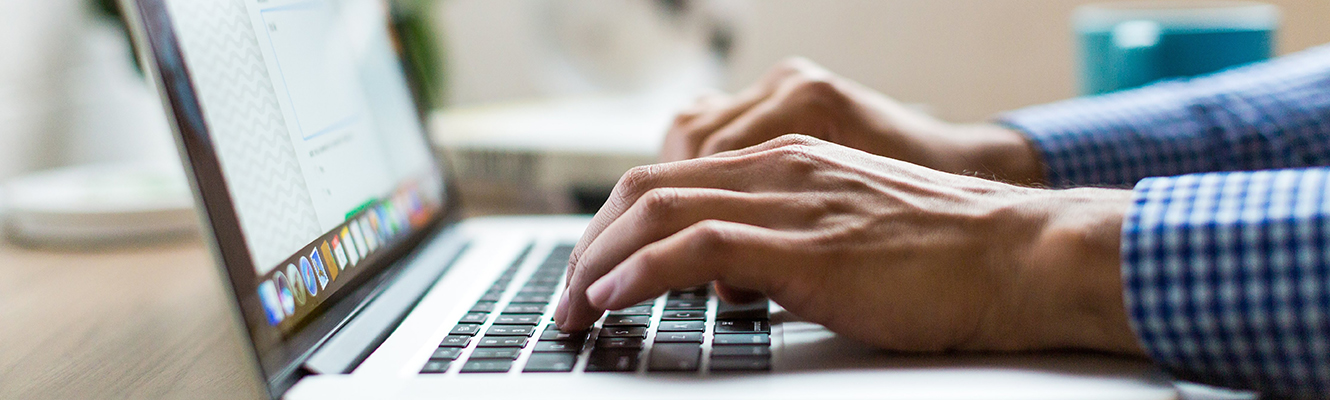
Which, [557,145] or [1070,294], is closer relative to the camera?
[1070,294]

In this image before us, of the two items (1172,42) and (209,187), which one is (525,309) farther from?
(1172,42)

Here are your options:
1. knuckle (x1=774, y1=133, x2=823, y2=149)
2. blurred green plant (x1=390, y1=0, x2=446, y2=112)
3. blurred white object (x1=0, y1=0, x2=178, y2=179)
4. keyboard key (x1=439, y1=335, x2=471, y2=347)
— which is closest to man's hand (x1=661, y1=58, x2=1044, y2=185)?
knuckle (x1=774, y1=133, x2=823, y2=149)

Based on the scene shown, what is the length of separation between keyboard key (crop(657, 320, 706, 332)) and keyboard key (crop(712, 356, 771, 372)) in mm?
40

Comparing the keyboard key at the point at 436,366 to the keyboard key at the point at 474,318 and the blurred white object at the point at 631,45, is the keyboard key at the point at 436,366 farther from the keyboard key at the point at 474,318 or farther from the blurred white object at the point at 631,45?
the blurred white object at the point at 631,45

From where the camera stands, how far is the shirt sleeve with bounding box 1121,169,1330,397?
284 millimetres

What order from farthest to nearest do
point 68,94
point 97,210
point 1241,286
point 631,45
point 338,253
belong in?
point 68,94
point 631,45
point 97,210
point 338,253
point 1241,286

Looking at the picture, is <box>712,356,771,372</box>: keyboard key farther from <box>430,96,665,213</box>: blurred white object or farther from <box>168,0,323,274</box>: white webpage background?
<box>430,96,665,213</box>: blurred white object

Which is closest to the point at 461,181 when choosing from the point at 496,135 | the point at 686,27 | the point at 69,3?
the point at 496,135

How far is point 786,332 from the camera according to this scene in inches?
13.4

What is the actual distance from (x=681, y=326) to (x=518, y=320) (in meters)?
0.07

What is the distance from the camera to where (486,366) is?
0.31m

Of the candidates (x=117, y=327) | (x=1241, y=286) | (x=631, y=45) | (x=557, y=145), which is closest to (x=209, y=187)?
(x=117, y=327)

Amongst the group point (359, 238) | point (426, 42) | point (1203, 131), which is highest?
point (426, 42)

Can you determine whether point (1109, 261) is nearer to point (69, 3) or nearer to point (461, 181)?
point (461, 181)
